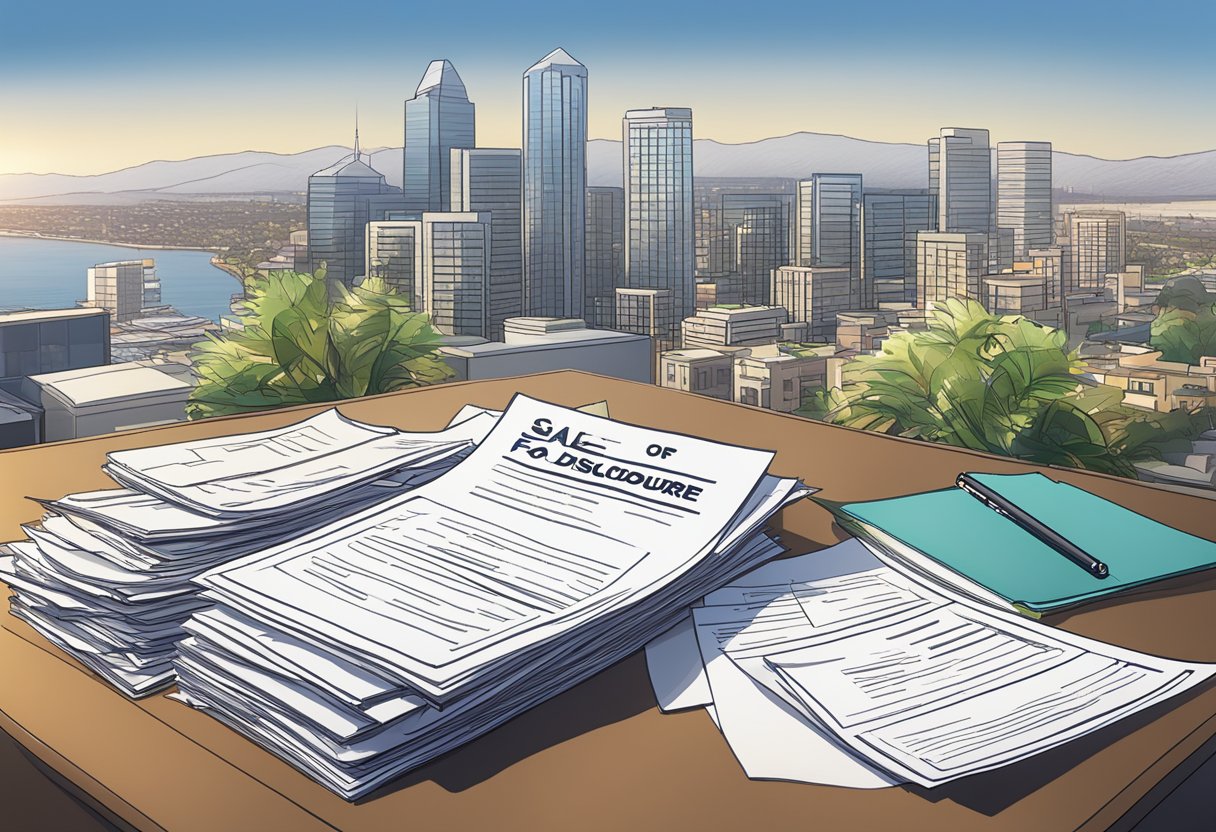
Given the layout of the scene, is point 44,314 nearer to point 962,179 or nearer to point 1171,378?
point 1171,378

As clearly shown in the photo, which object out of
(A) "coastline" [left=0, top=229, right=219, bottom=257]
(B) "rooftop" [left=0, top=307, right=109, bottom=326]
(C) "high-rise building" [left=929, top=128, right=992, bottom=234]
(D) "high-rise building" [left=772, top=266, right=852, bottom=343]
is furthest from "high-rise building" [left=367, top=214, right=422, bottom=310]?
(C) "high-rise building" [left=929, top=128, right=992, bottom=234]

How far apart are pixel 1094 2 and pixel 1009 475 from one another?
26.7 ft

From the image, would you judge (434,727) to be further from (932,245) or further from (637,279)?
(637,279)

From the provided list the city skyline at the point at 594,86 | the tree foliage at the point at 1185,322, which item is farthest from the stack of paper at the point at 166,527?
the city skyline at the point at 594,86

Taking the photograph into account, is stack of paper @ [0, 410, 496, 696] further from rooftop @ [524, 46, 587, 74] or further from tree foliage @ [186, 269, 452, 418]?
rooftop @ [524, 46, 587, 74]

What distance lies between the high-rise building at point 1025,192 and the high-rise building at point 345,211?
5326 millimetres

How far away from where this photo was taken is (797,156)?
29.0 feet

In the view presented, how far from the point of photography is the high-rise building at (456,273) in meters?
9.16

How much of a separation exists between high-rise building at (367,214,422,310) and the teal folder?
866 centimetres

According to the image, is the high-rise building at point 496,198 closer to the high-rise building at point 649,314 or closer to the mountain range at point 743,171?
the high-rise building at point 649,314

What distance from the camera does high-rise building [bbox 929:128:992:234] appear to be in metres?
7.73

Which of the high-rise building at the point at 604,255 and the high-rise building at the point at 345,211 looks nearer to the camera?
the high-rise building at the point at 345,211

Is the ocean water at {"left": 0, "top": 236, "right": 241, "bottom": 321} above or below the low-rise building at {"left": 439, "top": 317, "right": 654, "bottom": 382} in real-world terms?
→ above

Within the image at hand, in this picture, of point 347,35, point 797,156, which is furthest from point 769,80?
point 347,35
